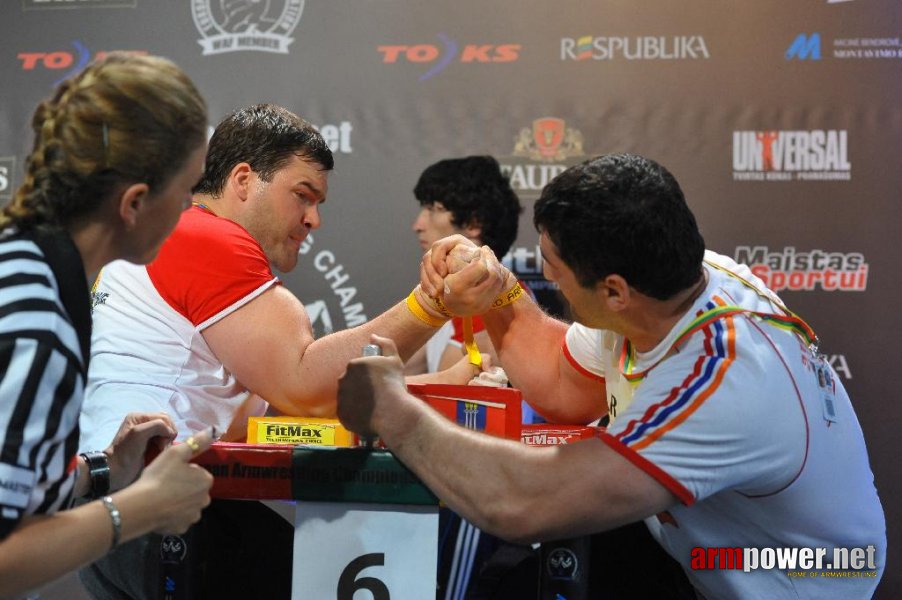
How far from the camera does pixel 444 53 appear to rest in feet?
12.6

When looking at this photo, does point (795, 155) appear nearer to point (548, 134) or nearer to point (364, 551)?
point (548, 134)

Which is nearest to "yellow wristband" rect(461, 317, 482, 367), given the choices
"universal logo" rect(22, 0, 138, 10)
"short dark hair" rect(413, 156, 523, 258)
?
"short dark hair" rect(413, 156, 523, 258)

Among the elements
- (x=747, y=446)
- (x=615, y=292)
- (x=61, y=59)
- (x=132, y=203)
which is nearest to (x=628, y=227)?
(x=615, y=292)

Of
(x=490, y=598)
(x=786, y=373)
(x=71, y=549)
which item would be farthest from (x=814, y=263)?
(x=71, y=549)

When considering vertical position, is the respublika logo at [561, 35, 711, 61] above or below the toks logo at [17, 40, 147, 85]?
below

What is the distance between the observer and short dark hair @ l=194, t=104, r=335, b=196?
246 cm

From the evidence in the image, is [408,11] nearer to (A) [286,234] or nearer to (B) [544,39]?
(B) [544,39]

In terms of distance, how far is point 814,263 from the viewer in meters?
3.70

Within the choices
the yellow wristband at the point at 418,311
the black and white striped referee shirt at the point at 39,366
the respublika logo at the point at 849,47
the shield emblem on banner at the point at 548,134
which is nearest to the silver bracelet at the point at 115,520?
the black and white striped referee shirt at the point at 39,366

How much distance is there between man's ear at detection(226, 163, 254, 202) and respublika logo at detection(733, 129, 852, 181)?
2047 mm

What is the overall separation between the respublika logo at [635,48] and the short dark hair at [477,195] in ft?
1.79

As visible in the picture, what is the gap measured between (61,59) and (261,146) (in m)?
2.00

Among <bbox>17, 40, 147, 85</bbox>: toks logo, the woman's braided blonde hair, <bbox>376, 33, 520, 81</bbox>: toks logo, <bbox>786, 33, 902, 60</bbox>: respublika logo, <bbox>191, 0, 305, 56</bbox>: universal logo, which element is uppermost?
<bbox>191, 0, 305, 56</bbox>: universal logo

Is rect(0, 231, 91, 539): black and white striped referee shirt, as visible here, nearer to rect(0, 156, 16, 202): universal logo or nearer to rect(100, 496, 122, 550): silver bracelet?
rect(100, 496, 122, 550): silver bracelet
